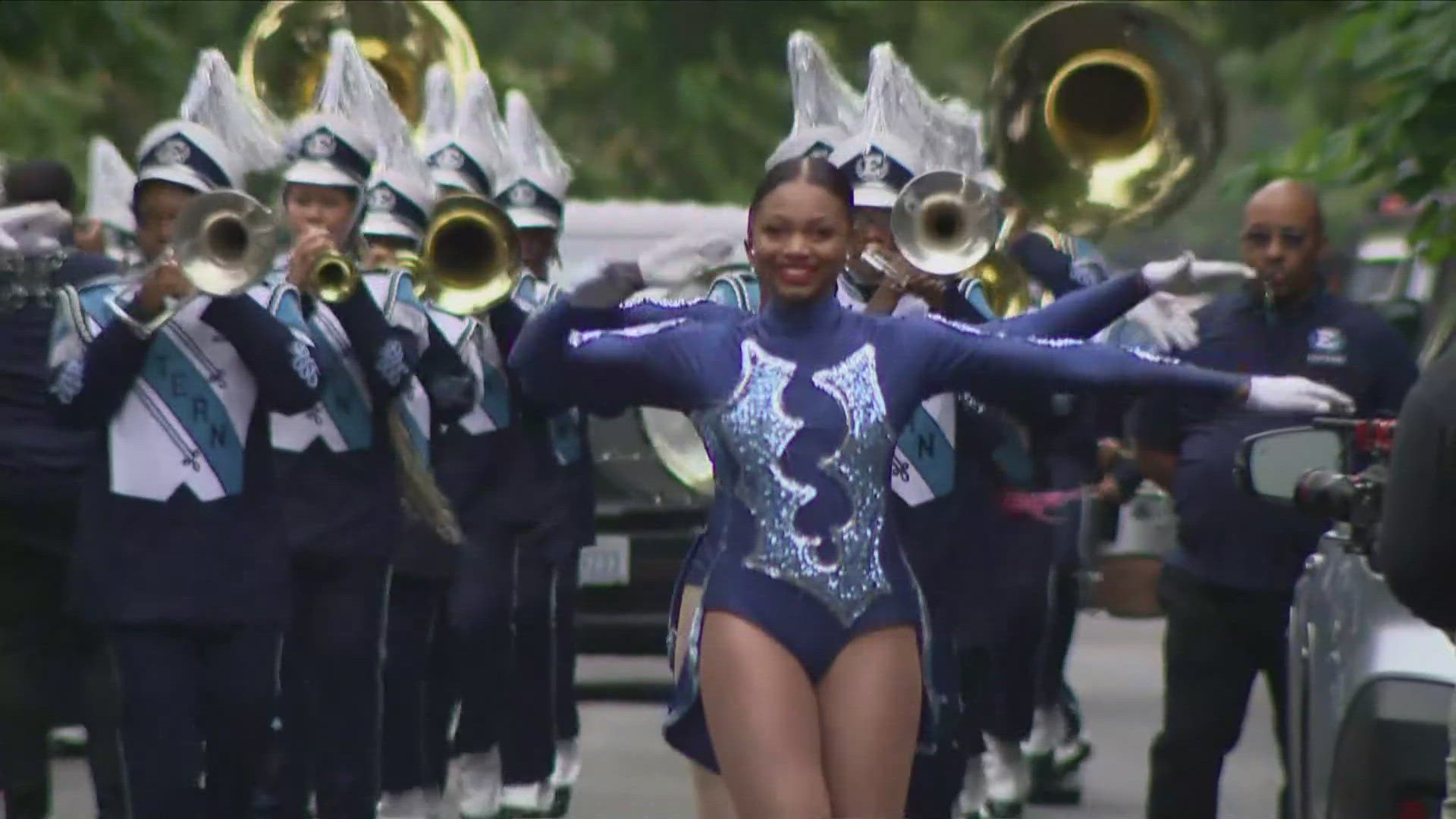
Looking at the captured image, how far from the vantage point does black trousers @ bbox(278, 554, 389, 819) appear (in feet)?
35.5

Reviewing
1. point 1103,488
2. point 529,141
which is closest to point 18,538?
point 529,141

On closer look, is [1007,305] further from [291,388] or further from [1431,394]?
[1431,394]

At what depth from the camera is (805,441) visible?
8.05m

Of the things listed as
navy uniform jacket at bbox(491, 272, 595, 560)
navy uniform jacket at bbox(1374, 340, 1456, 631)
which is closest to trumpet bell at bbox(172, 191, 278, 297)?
navy uniform jacket at bbox(491, 272, 595, 560)

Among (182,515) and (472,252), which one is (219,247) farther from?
(472,252)

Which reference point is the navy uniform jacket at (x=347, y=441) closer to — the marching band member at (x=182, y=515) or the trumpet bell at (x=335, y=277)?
the trumpet bell at (x=335, y=277)

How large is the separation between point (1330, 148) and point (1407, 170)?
20.6 inches

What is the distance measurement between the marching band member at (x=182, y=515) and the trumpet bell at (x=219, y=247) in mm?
57

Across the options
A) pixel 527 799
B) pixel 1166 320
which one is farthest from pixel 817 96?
pixel 1166 320

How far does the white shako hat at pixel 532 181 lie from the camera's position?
45.0ft

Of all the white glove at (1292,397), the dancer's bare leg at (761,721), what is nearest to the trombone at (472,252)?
the dancer's bare leg at (761,721)

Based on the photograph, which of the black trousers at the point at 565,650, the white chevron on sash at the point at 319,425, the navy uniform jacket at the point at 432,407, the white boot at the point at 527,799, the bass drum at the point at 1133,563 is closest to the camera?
the white chevron on sash at the point at 319,425

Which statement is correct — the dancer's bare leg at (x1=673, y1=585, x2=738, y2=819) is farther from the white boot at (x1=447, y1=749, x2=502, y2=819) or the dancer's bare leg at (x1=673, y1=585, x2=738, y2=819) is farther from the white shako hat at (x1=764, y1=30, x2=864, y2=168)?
the white boot at (x1=447, y1=749, x2=502, y2=819)

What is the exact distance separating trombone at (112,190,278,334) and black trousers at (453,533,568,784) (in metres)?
3.33
